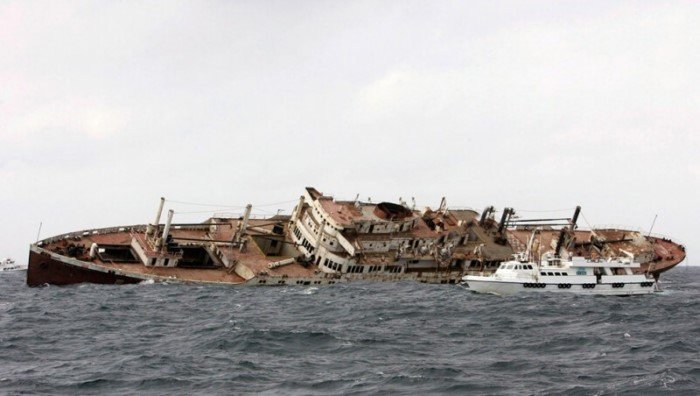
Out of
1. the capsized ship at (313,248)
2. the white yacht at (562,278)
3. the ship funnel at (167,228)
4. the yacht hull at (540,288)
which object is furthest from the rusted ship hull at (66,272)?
the white yacht at (562,278)

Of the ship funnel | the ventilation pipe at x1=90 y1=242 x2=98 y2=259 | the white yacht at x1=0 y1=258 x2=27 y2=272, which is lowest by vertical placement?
the white yacht at x1=0 y1=258 x2=27 y2=272

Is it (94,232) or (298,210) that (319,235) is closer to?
(298,210)

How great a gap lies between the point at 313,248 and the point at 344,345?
43.3m

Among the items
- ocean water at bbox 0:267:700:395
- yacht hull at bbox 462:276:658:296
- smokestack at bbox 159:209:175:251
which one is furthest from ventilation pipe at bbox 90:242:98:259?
yacht hull at bbox 462:276:658:296

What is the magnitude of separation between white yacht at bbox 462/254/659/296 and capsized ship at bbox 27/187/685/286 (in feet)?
16.3

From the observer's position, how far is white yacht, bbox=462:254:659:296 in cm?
6366

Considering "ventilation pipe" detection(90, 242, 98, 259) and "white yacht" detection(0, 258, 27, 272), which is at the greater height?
"ventilation pipe" detection(90, 242, 98, 259)

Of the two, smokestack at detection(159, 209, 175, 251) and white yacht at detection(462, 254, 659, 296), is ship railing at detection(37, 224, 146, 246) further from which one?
white yacht at detection(462, 254, 659, 296)

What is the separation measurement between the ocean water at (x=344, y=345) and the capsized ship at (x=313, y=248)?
407 inches

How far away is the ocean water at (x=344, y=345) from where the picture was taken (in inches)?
1151

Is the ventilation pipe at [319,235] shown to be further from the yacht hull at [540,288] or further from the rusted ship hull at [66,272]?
the rusted ship hull at [66,272]

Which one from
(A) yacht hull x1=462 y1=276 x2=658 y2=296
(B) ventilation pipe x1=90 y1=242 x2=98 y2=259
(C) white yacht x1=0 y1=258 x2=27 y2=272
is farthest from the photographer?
(C) white yacht x1=0 y1=258 x2=27 y2=272

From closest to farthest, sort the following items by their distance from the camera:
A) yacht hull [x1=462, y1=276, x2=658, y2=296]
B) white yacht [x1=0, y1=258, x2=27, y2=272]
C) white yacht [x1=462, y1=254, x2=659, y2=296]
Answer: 1. yacht hull [x1=462, y1=276, x2=658, y2=296]
2. white yacht [x1=462, y1=254, x2=659, y2=296]
3. white yacht [x1=0, y1=258, x2=27, y2=272]

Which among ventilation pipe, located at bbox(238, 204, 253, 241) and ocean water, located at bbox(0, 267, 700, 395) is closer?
ocean water, located at bbox(0, 267, 700, 395)
